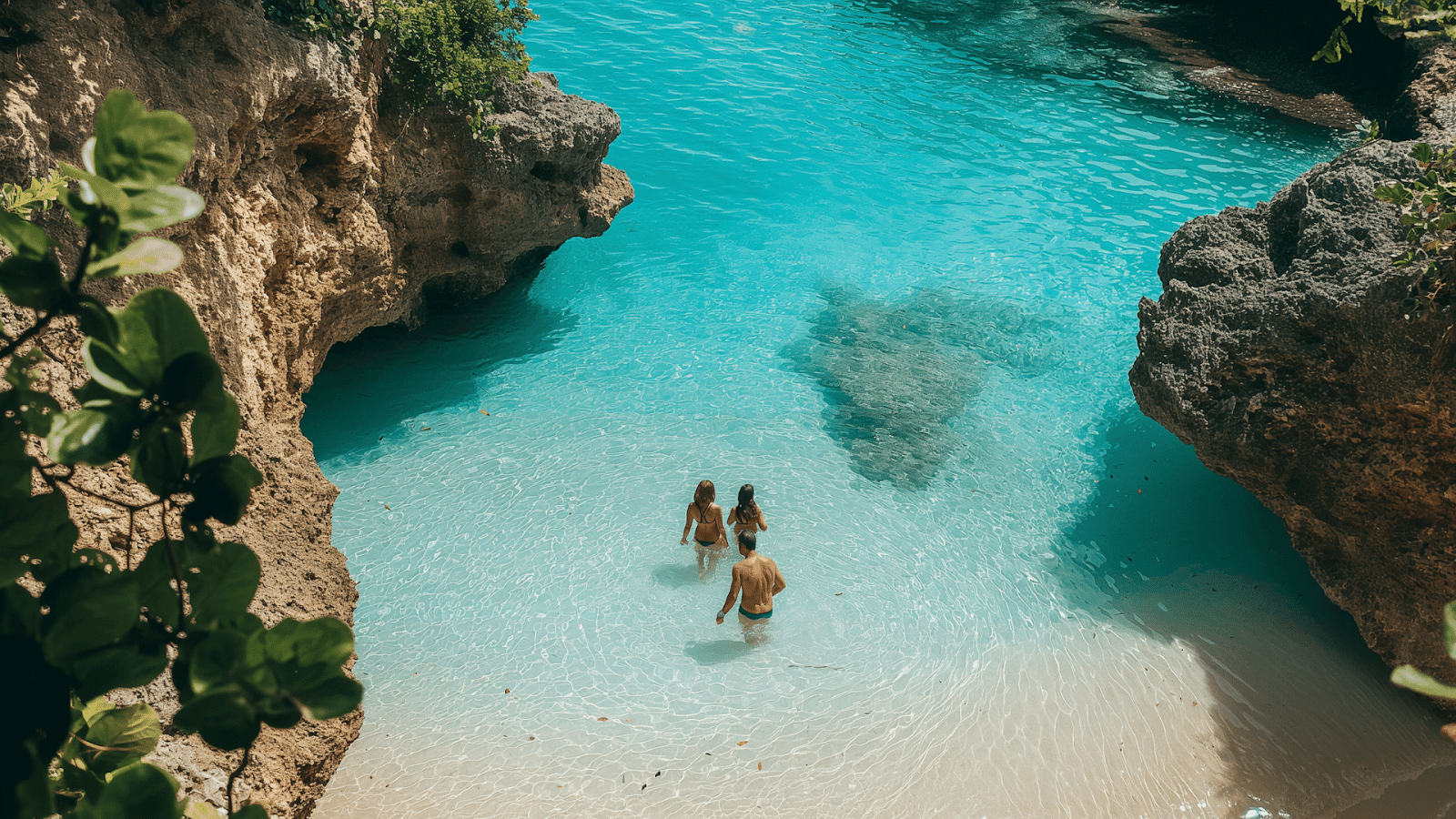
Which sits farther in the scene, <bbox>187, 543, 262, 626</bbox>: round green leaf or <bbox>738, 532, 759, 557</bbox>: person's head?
<bbox>738, 532, 759, 557</bbox>: person's head

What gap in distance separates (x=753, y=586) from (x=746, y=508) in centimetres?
99

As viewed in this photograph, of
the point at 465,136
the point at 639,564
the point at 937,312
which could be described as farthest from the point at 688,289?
the point at 639,564

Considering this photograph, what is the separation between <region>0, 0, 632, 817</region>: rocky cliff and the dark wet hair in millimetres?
3422

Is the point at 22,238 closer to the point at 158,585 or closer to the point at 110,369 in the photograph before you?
the point at 110,369

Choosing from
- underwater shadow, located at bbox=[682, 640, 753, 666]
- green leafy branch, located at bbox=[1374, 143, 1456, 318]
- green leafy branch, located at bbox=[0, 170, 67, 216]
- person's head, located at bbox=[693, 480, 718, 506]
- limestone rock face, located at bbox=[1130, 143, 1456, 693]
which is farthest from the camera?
person's head, located at bbox=[693, 480, 718, 506]

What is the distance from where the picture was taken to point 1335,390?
6.64 m

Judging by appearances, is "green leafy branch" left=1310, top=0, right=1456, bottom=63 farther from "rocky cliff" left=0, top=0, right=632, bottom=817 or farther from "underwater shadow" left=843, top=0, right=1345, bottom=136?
"underwater shadow" left=843, top=0, right=1345, bottom=136

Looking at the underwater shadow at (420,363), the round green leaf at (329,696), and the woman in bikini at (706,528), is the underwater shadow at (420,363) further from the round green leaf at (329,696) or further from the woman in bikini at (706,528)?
the round green leaf at (329,696)

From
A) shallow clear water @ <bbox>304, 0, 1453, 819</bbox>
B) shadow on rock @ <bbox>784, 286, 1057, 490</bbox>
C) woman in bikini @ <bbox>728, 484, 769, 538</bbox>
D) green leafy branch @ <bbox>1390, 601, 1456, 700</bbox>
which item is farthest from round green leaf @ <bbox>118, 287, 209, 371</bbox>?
shadow on rock @ <bbox>784, 286, 1057, 490</bbox>

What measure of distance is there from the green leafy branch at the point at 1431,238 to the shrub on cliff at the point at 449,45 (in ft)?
24.3

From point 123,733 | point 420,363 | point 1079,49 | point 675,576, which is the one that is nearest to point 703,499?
point 675,576

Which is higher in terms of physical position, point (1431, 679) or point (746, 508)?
point (1431, 679)

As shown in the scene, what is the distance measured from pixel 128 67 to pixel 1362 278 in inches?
341

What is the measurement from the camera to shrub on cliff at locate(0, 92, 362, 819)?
2.55 feet
